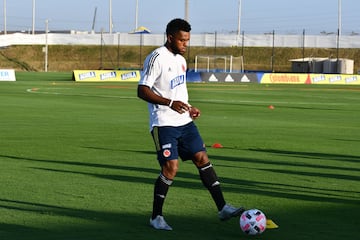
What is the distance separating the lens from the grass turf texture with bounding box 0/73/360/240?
9094 mm

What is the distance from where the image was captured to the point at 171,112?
29.2 ft

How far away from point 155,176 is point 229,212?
4208mm

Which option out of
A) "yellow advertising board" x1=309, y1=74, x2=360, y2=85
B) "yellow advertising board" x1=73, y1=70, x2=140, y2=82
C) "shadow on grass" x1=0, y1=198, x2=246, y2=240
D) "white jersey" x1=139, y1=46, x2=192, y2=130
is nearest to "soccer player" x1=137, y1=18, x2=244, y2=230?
"white jersey" x1=139, y1=46, x2=192, y2=130

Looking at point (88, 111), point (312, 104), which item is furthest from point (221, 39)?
point (88, 111)

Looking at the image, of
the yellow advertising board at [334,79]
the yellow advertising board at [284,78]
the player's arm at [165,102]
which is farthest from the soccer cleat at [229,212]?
the yellow advertising board at [334,79]

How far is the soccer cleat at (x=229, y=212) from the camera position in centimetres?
891

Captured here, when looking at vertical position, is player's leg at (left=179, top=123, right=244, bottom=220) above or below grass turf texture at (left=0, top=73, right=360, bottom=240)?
above

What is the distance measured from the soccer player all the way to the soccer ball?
312 mm

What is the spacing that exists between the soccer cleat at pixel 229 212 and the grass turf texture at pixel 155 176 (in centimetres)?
A: 13

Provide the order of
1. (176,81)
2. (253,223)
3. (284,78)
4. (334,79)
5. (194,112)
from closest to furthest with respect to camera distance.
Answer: (253,223) → (194,112) → (176,81) → (284,78) → (334,79)

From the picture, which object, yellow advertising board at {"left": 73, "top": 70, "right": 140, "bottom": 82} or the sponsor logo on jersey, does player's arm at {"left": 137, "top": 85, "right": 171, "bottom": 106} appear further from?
yellow advertising board at {"left": 73, "top": 70, "right": 140, "bottom": 82}

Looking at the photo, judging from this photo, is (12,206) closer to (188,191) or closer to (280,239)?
(188,191)

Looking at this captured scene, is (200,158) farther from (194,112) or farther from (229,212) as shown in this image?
(229,212)

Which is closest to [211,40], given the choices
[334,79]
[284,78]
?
[334,79]
